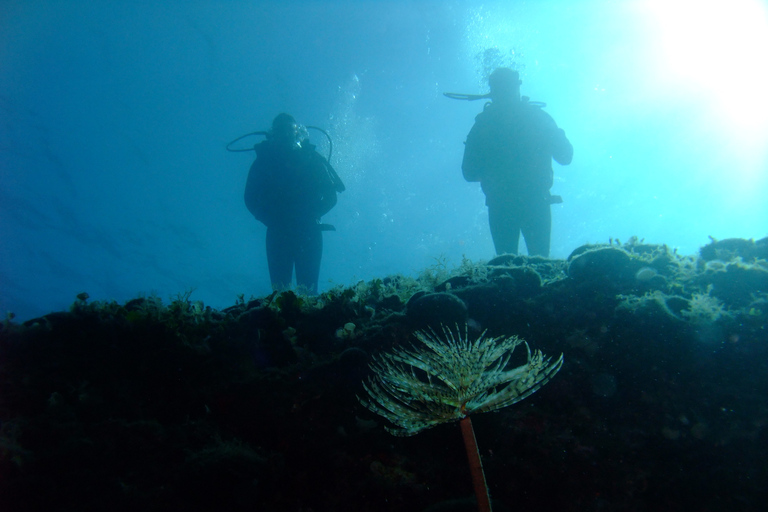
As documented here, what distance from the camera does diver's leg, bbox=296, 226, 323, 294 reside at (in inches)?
353

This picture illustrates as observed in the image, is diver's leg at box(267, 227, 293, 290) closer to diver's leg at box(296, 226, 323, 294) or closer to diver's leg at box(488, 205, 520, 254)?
diver's leg at box(296, 226, 323, 294)

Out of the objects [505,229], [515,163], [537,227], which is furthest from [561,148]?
[505,229]

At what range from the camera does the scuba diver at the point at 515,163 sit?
7.83 meters

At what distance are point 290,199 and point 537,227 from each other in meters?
7.12

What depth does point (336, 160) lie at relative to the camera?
4709 cm

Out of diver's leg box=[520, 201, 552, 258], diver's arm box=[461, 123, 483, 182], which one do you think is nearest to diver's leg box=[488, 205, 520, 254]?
diver's leg box=[520, 201, 552, 258]

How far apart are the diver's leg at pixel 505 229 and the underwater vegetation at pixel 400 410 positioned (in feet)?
12.9

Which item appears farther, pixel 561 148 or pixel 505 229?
pixel 561 148

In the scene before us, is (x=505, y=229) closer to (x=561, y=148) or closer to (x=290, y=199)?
(x=561, y=148)

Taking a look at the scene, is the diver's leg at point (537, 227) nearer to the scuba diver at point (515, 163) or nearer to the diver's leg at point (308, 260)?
the scuba diver at point (515, 163)

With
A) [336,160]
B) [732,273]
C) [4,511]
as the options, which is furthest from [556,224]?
[4,511]

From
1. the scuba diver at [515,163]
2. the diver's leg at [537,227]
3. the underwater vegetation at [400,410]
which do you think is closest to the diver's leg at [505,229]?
the scuba diver at [515,163]

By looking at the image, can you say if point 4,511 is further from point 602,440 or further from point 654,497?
point 654,497

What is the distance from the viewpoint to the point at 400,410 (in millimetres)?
1856
